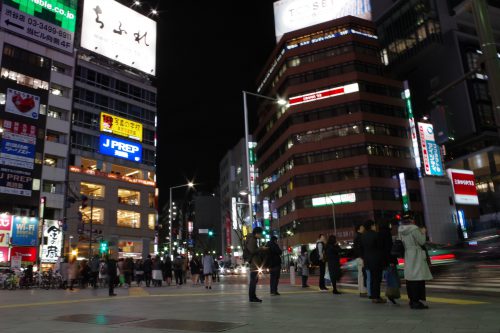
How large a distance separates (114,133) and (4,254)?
19.6 meters

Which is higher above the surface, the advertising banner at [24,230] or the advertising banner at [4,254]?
the advertising banner at [24,230]

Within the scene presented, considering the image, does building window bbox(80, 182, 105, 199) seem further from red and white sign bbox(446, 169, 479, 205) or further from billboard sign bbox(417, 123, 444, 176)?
red and white sign bbox(446, 169, 479, 205)

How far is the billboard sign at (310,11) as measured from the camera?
242 feet

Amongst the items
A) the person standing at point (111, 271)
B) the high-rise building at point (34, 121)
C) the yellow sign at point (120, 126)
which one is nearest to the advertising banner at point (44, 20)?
the high-rise building at point (34, 121)

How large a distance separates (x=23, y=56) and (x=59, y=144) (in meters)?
10.1

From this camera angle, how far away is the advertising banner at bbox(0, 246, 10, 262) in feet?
136

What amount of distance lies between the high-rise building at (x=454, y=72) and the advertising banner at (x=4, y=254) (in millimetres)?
56843

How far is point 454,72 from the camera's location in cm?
7081

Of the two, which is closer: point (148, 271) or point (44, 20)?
point (148, 271)

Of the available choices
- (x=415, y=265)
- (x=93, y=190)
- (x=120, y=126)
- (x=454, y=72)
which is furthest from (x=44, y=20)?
(x=454, y=72)

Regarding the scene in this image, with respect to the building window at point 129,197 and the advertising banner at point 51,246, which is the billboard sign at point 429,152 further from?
the advertising banner at point 51,246

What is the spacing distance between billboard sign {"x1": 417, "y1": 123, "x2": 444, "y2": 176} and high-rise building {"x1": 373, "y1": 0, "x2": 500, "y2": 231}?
5.41 meters

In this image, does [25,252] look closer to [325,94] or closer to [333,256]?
[333,256]

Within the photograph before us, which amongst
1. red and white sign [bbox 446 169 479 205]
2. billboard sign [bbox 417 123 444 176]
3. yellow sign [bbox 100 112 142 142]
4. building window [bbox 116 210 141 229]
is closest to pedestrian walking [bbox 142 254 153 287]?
building window [bbox 116 210 141 229]
